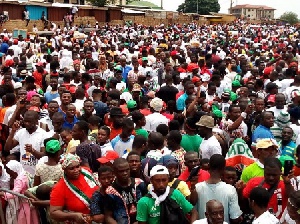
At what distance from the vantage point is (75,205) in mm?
4395

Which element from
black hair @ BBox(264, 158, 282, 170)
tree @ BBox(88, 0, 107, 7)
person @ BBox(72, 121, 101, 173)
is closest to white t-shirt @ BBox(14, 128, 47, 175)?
person @ BBox(72, 121, 101, 173)

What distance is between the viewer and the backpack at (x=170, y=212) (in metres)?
4.14

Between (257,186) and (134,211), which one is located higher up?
(257,186)

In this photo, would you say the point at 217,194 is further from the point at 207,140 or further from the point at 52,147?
the point at 52,147

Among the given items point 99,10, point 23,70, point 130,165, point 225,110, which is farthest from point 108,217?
point 99,10

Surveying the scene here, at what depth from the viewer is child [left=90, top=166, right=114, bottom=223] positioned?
4289 mm

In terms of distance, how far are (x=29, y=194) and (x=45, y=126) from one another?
88.8 inches

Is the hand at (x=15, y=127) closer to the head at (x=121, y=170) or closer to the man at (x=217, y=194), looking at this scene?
the head at (x=121, y=170)

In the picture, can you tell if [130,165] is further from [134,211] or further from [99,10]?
[99,10]

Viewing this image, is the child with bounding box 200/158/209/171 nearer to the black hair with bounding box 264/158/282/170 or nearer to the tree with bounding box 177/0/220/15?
the black hair with bounding box 264/158/282/170

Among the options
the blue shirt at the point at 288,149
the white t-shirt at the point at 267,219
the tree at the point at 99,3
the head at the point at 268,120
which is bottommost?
the blue shirt at the point at 288,149

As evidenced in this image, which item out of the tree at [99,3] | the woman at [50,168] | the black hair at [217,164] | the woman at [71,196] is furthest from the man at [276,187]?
the tree at [99,3]

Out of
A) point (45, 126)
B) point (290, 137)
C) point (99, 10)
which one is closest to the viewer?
point (290, 137)

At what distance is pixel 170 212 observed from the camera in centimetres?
416
